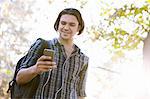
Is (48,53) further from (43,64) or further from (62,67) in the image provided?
(62,67)

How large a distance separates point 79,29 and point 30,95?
1.72 feet

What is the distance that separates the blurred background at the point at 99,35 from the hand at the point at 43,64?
1.69 feet

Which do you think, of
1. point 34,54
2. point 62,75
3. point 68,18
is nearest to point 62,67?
point 62,75

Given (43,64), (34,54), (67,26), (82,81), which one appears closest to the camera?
(43,64)

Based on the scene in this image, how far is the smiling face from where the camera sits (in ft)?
6.55

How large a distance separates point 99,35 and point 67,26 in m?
5.04

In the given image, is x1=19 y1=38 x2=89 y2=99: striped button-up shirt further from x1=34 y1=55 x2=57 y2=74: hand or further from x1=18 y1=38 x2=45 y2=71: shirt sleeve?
x1=34 y1=55 x2=57 y2=74: hand

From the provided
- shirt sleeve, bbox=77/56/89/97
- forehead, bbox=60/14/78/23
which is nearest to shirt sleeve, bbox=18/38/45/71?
forehead, bbox=60/14/78/23

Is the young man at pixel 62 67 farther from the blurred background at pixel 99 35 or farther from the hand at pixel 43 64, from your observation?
the blurred background at pixel 99 35

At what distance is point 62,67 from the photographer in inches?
77.3

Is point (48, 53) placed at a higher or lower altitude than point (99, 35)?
higher

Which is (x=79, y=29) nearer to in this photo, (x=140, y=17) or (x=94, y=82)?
(x=140, y=17)

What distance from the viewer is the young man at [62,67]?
1815 mm

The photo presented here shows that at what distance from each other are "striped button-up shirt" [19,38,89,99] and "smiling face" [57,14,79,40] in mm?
57
